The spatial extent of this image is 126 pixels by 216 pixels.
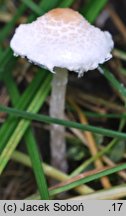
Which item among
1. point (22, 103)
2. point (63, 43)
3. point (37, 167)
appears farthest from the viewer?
point (22, 103)

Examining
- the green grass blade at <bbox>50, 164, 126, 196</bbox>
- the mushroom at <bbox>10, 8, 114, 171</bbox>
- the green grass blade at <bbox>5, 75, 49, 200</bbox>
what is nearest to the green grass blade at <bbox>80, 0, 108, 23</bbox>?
the mushroom at <bbox>10, 8, 114, 171</bbox>

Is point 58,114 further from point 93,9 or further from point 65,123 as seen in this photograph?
point 93,9

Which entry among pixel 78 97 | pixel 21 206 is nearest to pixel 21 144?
pixel 78 97

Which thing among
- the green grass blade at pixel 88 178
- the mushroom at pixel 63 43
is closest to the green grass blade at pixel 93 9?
the mushroom at pixel 63 43

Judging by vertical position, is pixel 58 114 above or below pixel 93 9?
below

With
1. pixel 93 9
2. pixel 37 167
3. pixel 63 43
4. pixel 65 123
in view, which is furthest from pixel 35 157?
pixel 93 9

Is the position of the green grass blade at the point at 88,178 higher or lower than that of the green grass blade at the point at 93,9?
lower

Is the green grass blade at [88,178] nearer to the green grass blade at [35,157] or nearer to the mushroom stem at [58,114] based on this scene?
the green grass blade at [35,157]
